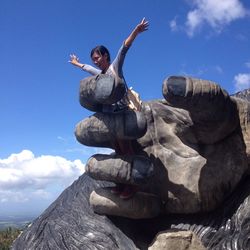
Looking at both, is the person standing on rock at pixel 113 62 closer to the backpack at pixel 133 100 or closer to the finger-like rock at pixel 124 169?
the backpack at pixel 133 100

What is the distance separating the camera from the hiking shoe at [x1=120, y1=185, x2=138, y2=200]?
3.23 m

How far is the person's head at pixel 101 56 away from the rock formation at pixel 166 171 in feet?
0.80

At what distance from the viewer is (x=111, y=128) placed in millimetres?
3025

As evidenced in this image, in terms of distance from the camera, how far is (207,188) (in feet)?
10.1

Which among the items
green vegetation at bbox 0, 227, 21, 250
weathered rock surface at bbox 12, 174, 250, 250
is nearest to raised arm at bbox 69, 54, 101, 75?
weathered rock surface at bbox 12, 174, 250, 250

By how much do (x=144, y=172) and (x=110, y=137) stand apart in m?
0.32

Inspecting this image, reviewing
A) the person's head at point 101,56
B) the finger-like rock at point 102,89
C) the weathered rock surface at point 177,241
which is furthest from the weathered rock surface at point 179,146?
the person's head at point 101,56

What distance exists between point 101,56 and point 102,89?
1.25 ft

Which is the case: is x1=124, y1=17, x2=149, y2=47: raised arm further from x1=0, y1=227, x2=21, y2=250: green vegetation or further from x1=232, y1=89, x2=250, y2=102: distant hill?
x1=0, y1=227, x2=21, y2=250: green vegetation

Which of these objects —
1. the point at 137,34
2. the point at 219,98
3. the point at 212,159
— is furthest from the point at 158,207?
the point at 137,34

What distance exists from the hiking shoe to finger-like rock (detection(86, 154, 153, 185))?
147 mm

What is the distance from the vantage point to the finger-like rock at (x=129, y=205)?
10.6 feet

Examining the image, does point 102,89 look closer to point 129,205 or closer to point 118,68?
point 118,68

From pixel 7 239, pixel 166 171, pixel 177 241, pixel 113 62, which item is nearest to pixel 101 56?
pixel 113 62
